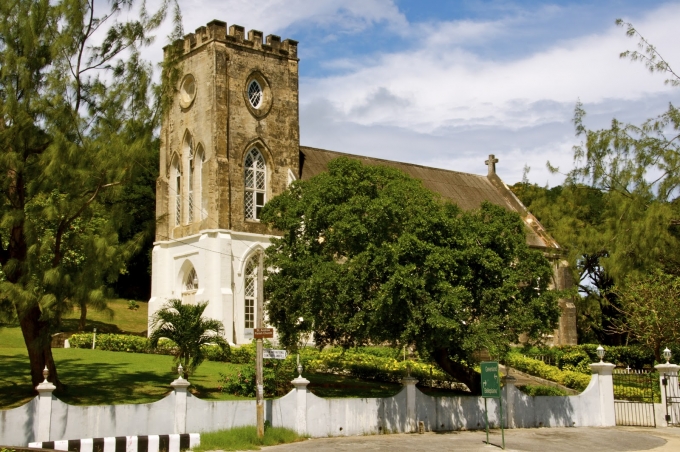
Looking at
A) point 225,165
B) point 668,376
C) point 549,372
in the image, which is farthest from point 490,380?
point 225,165

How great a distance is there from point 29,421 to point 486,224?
1310 cm

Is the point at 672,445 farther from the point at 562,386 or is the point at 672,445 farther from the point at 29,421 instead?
the point at 29,421

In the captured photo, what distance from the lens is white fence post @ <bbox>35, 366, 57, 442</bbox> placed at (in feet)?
53.4

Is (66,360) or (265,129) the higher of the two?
(265,129)

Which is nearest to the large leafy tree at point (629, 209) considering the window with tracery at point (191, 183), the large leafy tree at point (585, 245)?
the large leafy tree at point (585, 245)

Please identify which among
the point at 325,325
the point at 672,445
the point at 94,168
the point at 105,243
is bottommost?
the point at 672,445

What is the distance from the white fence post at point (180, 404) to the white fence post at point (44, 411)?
2532mm

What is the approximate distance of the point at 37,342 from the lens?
745 inches

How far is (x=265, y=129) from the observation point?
3631 cm

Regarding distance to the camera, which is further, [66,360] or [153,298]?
[153,298]

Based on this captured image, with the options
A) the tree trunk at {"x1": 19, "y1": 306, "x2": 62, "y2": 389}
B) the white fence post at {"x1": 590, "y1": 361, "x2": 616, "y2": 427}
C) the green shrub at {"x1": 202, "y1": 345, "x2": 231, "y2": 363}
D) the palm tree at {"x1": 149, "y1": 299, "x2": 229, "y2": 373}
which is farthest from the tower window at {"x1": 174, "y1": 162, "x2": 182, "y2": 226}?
the white fence post at {"x1": 590, "y1": 361, "x2": 616, "y2": 427}

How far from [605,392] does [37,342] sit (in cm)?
1678

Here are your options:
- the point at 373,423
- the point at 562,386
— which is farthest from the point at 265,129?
the point at 373,423

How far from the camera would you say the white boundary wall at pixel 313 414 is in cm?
1650
